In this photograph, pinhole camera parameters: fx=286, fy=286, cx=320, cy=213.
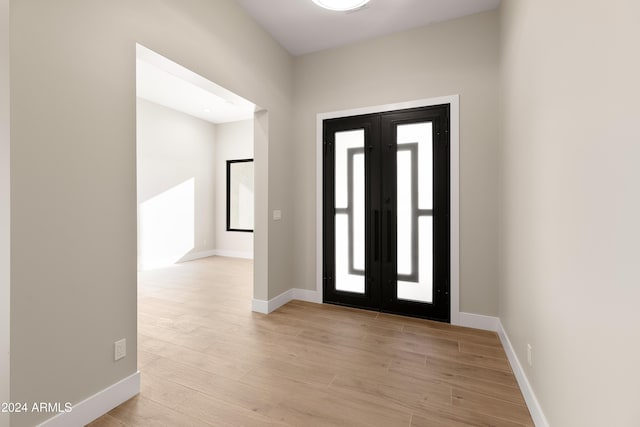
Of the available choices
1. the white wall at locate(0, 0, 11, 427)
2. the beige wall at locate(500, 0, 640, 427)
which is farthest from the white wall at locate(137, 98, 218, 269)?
the beige wall at locate(500, 0, 640, 427)

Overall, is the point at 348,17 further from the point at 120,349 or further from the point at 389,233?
the point at 120,349

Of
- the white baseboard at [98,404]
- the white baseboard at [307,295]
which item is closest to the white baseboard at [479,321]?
the white baseboard at [307,295]

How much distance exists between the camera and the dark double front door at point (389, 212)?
306 centimetres

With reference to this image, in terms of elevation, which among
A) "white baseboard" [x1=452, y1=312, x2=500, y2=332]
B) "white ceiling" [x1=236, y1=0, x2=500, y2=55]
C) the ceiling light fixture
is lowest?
"white baseboard" [x1=452, y1=312, x2=500, y2=332]

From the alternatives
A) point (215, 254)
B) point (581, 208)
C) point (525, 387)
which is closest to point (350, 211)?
point (525, 387)

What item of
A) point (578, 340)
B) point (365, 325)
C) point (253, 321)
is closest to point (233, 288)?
point (253, 321)

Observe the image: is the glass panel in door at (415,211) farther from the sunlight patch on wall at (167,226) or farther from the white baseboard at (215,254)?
the sunlight patch on wall at (167,226)

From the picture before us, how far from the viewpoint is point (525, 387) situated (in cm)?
182

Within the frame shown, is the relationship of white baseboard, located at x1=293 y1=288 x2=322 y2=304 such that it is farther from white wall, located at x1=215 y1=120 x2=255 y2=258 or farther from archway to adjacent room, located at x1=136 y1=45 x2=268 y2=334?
white wall, located at x1=215 y1=120 x2=255 y2=258

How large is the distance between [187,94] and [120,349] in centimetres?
478

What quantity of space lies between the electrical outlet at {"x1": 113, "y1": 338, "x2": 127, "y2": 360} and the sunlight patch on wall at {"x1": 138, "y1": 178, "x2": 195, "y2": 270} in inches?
168

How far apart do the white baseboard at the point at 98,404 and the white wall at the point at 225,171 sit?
4992 mm

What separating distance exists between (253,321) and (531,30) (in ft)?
10.9

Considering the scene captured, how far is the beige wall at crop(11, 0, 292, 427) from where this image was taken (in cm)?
137
